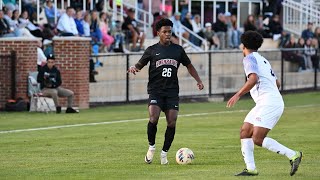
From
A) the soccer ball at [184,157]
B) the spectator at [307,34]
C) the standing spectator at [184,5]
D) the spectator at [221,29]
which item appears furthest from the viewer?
the spectator at [307,34]

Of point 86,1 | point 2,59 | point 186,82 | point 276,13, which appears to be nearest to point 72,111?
point 2,59

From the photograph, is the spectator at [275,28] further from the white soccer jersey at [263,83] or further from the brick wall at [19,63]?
the white soccer jersey at [263,83]

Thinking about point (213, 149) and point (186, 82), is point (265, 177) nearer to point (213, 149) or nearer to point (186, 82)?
point (213, 149)

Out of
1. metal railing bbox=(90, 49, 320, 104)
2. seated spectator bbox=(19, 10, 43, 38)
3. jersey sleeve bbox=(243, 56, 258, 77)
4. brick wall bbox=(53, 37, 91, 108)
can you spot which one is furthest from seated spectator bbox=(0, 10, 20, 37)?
jersey sleeve bbox=(243, 56, 258, 77)

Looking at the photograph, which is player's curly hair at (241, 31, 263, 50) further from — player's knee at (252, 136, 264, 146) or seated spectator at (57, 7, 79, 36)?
seated spectator at (57, 7, 79, 36)

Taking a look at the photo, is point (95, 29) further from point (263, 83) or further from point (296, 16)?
point (263, 83)

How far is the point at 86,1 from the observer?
3688cm

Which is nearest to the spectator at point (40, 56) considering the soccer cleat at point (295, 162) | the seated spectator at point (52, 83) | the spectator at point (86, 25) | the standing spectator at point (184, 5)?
the seated spectator at point (52, 83)

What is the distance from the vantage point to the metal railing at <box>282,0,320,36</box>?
144ft

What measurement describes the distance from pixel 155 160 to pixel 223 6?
2785 centimetres

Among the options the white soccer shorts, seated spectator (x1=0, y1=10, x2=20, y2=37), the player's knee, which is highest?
seated spectator (x1=0, y1=10, x2=20, y2=37)

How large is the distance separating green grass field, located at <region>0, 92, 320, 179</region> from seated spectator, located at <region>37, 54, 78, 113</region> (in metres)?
0.67

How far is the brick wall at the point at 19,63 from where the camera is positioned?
28.7m

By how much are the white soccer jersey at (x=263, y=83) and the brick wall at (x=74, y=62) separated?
1650cm
